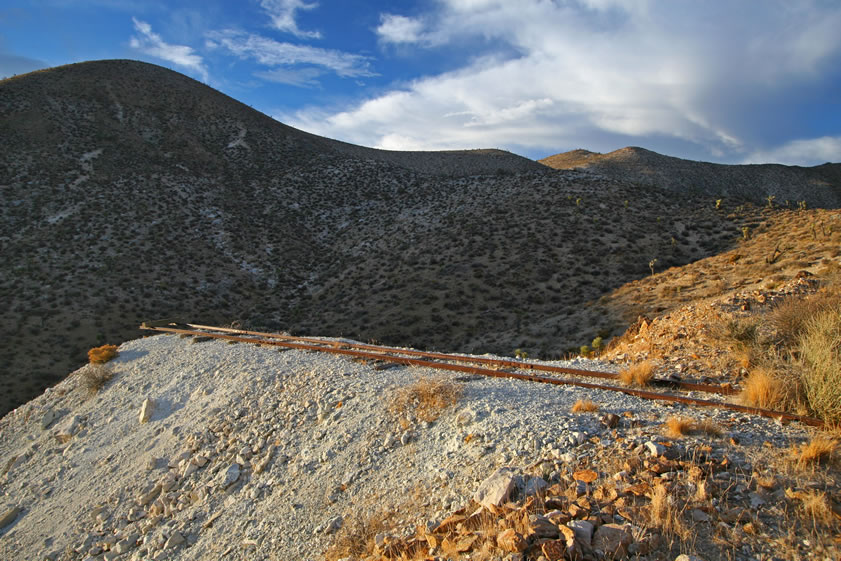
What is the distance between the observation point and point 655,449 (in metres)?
4.85

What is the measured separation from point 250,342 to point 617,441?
34.9 ft

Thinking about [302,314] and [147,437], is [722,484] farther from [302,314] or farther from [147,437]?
[302,314]

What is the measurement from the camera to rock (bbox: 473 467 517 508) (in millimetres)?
4594

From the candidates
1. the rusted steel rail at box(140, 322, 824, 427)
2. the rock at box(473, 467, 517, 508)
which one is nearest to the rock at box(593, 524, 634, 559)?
the rock at box(473, 467, 517, 508)

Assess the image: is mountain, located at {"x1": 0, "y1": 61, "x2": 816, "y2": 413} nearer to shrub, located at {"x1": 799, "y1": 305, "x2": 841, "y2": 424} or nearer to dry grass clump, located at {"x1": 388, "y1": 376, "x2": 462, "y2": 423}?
shrub, located at {"x1": 799, "y1": 305, "x2": 841, "y2": 424}

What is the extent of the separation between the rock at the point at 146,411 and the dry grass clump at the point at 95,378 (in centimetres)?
346

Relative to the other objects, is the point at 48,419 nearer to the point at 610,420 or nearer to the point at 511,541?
the point at 511,541

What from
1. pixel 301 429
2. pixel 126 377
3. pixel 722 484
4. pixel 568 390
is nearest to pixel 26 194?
pixel 126 377

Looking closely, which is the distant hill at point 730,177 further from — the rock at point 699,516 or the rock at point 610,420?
the rock at point 699,516

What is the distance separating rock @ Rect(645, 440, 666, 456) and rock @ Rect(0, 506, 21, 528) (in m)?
11.6

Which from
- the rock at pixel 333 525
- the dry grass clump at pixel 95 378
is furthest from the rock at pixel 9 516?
the rock at pixel 333 525

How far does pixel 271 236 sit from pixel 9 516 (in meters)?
33.6

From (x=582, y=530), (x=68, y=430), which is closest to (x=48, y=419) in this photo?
(x=68, y=430)

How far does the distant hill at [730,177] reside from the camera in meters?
81.4
